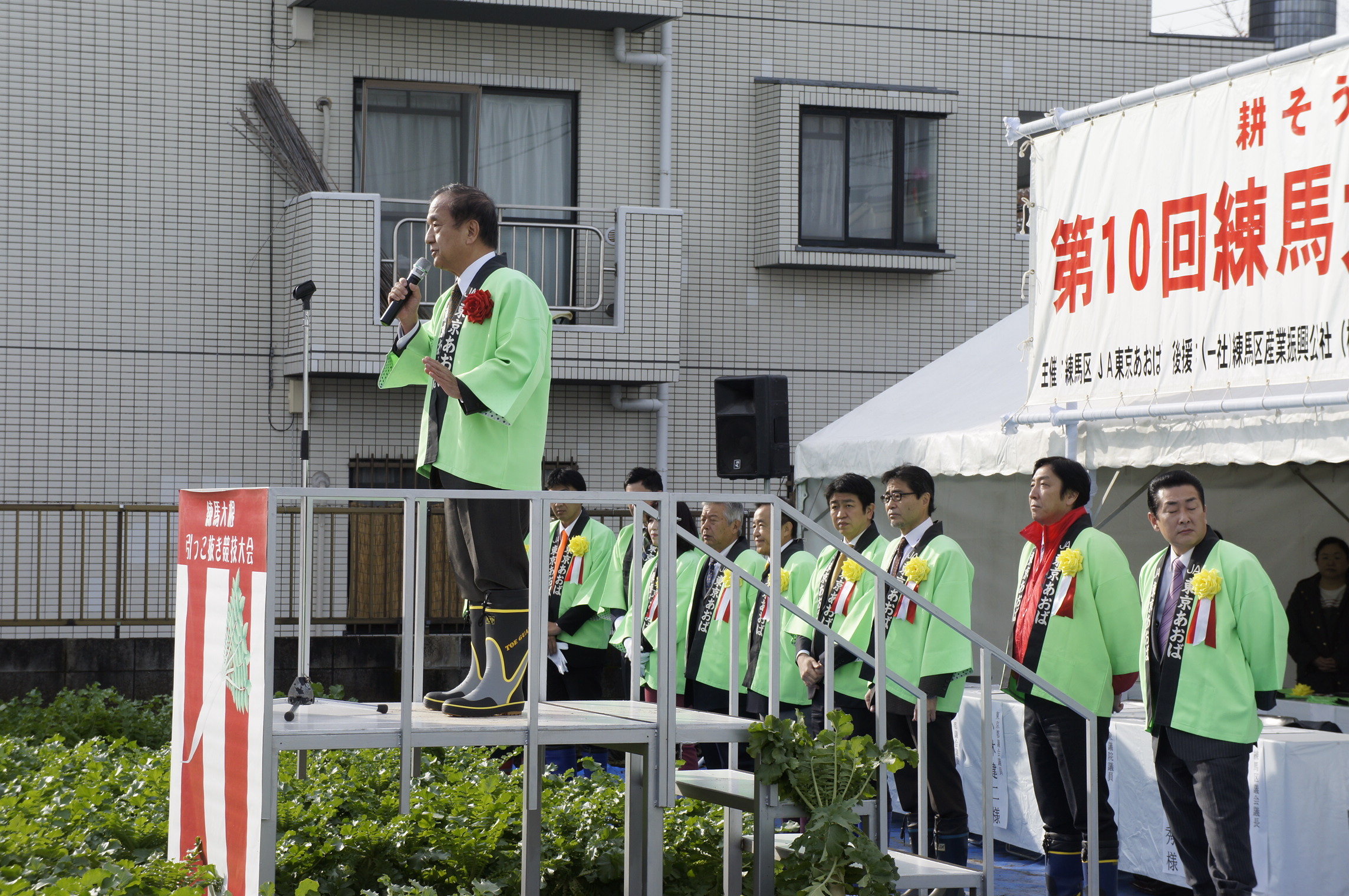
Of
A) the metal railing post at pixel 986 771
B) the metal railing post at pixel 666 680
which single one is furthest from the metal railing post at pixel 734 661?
the metal railing post at pixel 986 771

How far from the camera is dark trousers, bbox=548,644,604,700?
9992 mm

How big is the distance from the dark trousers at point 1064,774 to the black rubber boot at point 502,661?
2.50m

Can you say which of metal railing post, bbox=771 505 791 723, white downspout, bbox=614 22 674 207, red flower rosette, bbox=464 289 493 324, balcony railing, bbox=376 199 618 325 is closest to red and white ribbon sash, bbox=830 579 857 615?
metal railing post, bbox=771 505 791 723

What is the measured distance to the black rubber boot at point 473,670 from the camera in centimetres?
521

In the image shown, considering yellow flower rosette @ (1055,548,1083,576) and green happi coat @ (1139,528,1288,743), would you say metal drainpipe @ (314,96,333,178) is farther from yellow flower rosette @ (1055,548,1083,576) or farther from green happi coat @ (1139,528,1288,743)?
green happi coat @ (1139,528,1288,743)

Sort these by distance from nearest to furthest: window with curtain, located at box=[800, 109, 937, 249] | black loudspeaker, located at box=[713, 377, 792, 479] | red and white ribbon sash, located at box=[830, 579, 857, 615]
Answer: red and white ribbon sash, located at box=[830, 579, 857, 615] → black loudspeaker, located at box=[713, 377, 792, 479] → window with curtain, located at box=[800, 109, 937, 249]

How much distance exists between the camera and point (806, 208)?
1570cm

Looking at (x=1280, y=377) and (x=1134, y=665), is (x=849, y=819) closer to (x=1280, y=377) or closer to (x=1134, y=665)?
(x=1134, y=665)

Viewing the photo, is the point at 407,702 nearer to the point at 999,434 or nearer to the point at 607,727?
the point at 607,727

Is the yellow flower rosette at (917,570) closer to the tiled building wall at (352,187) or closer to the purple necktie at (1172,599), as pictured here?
the purple necktie at (1172,599)

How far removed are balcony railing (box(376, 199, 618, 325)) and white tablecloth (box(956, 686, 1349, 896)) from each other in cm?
741

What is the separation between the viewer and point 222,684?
16.2 feet

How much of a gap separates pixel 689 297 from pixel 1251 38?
21.9 feet

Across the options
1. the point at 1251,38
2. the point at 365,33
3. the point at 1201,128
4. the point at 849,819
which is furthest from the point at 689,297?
the point at 849,819
